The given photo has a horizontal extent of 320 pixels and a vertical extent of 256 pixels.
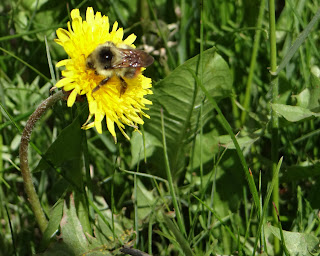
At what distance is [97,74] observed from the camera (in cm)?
146

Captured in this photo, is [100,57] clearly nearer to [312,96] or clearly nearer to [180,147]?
[180,147]

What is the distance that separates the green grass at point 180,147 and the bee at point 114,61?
0.69 feet

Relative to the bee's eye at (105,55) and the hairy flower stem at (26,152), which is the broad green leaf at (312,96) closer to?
the bee's eye at (105,55)

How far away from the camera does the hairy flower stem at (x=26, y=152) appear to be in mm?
1496

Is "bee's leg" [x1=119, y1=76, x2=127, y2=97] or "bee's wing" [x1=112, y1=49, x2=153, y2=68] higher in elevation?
"bee's wing" [x1=112, y1=49, x2=153, y2=68]

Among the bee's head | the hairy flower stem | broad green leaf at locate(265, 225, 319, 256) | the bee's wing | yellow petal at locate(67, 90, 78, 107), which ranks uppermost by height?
the bee's head

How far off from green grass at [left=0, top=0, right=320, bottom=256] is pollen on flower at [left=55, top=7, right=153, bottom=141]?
189mm

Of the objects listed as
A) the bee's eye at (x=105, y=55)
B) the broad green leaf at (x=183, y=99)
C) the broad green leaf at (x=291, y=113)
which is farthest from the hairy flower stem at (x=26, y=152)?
the broad green leaf at (x=291, y=113)

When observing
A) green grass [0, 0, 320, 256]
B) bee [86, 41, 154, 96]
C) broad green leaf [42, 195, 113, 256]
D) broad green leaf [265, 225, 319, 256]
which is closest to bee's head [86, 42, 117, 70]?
bee [86, 41, 154, 96]

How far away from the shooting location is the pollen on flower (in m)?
1.42

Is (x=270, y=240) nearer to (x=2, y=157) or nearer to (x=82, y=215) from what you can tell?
(x=82, y=215)

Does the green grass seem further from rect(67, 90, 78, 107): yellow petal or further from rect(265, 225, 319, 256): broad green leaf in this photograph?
rect(67, 90, 78, 107): yellow petal

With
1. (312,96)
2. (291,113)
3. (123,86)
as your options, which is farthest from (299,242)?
(123,86)

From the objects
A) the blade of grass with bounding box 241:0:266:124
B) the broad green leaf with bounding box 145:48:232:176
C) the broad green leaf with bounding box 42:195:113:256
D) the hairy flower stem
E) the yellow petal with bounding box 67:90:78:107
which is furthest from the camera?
the blade of grass with bounding box 241:0:266:124
